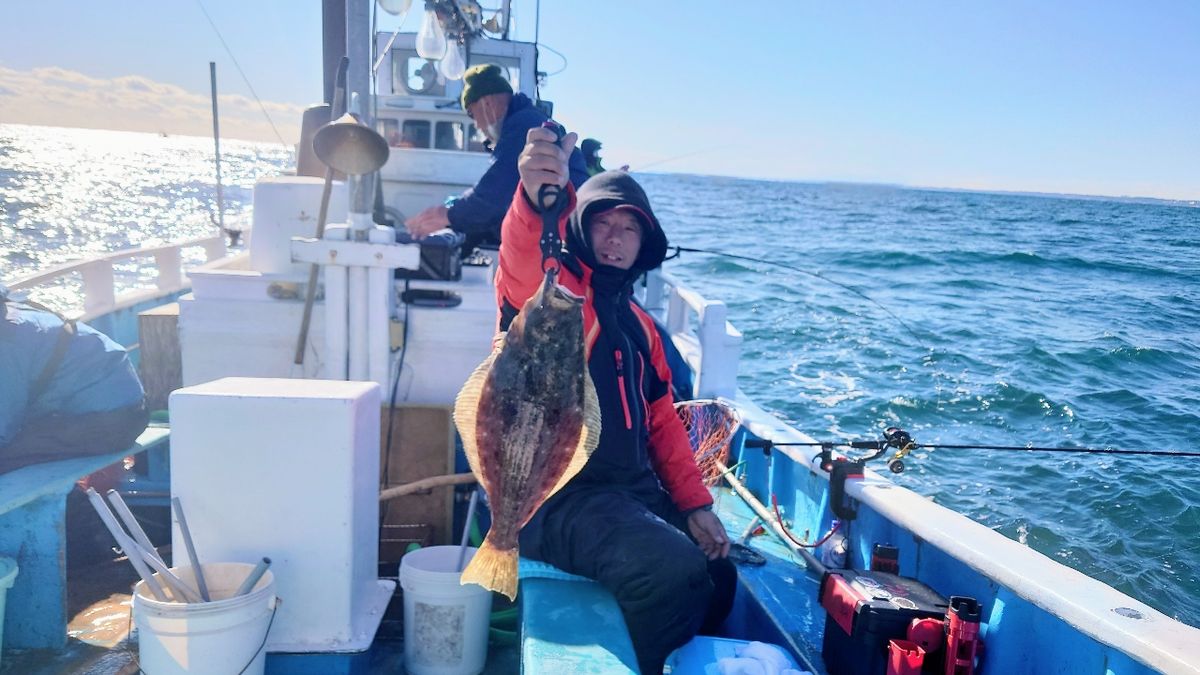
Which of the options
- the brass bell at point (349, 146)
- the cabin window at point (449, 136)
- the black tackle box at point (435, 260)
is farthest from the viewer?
the cabin window at point (449, 136)

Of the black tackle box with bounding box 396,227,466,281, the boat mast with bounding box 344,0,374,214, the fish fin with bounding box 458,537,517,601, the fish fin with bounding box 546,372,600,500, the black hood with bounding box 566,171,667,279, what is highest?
the boat mast with bounding box 344,0,374,214

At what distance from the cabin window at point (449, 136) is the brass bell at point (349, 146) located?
236 inches

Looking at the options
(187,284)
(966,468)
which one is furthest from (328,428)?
(966,468)

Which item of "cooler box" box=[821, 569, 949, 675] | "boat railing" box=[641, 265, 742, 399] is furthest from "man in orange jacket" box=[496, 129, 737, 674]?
"boat railing" box=[641, 265, 742, 399]

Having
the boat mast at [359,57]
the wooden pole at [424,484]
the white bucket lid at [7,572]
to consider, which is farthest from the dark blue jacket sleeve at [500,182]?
the white bucket lid at [7,572]

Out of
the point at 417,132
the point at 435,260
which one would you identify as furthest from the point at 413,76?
the point at 435,260

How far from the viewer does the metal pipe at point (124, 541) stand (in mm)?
2477

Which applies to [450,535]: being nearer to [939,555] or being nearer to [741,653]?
[741,653]

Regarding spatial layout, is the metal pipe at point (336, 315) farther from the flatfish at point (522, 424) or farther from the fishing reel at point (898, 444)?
the fishing reel at point (898, 444)

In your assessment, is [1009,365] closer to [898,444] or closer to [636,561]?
[898,444]

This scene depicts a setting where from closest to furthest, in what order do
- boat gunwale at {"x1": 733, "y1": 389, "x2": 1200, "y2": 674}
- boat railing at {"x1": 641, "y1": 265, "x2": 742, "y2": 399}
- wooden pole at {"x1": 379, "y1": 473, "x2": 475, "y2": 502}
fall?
boat gunwale at {"x1": 733, "y1": 389, "x2": 1200, "y2": 674} < wooden pole at {"x1": 379, "y1": 473, "x2": 475, "y2": 502} < boat railing at {"x1": 641, "y1": 265, "x2": 742, "y2": 399}

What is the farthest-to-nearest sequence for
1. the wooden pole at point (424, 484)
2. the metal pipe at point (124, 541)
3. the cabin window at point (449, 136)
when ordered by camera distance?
the cabin window at point (449, 136), the wooden pole at point (424, 484), the metal pipe at point (124, 541)

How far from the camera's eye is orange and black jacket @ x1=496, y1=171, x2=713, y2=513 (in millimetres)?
2953

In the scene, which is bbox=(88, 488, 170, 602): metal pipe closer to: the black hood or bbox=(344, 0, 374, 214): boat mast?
bbox=(344, 0, 374, 214): boat mast
